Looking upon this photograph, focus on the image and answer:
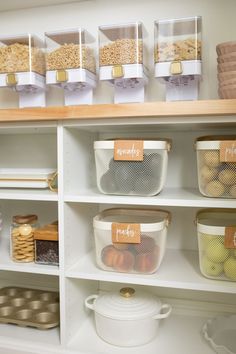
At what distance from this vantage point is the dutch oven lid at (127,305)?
48.1 inches

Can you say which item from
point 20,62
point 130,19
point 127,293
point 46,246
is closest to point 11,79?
point 20,62

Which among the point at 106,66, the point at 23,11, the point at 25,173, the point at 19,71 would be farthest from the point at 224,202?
the point at 23,11

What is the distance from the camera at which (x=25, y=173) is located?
4.63 ft

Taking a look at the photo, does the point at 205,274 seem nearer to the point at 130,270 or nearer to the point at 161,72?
the point at 130,270

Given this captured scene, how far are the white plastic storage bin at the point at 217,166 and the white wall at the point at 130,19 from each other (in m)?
0.34

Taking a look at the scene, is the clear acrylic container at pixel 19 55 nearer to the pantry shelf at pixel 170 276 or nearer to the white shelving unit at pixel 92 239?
the white shelving unit at pixel 92 239

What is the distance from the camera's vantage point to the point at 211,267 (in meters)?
1.16

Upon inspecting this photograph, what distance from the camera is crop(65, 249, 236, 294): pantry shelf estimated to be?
3.71ft

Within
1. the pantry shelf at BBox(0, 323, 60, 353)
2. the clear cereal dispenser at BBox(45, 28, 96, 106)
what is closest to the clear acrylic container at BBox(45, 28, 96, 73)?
the clear cereal dispenser at BBox(45, 28, 96, 106)

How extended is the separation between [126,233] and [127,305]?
29 centimetres

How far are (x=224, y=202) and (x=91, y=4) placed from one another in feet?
3.34

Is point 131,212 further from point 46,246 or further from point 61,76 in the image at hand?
point 61,76

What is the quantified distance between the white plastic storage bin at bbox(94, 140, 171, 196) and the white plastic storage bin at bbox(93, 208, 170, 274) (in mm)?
117

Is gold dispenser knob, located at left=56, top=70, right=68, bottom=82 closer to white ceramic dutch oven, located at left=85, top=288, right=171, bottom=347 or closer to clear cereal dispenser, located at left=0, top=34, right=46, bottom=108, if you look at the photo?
clear cereal dispenser, located at left=0, top=34, right=46, bottom=108
